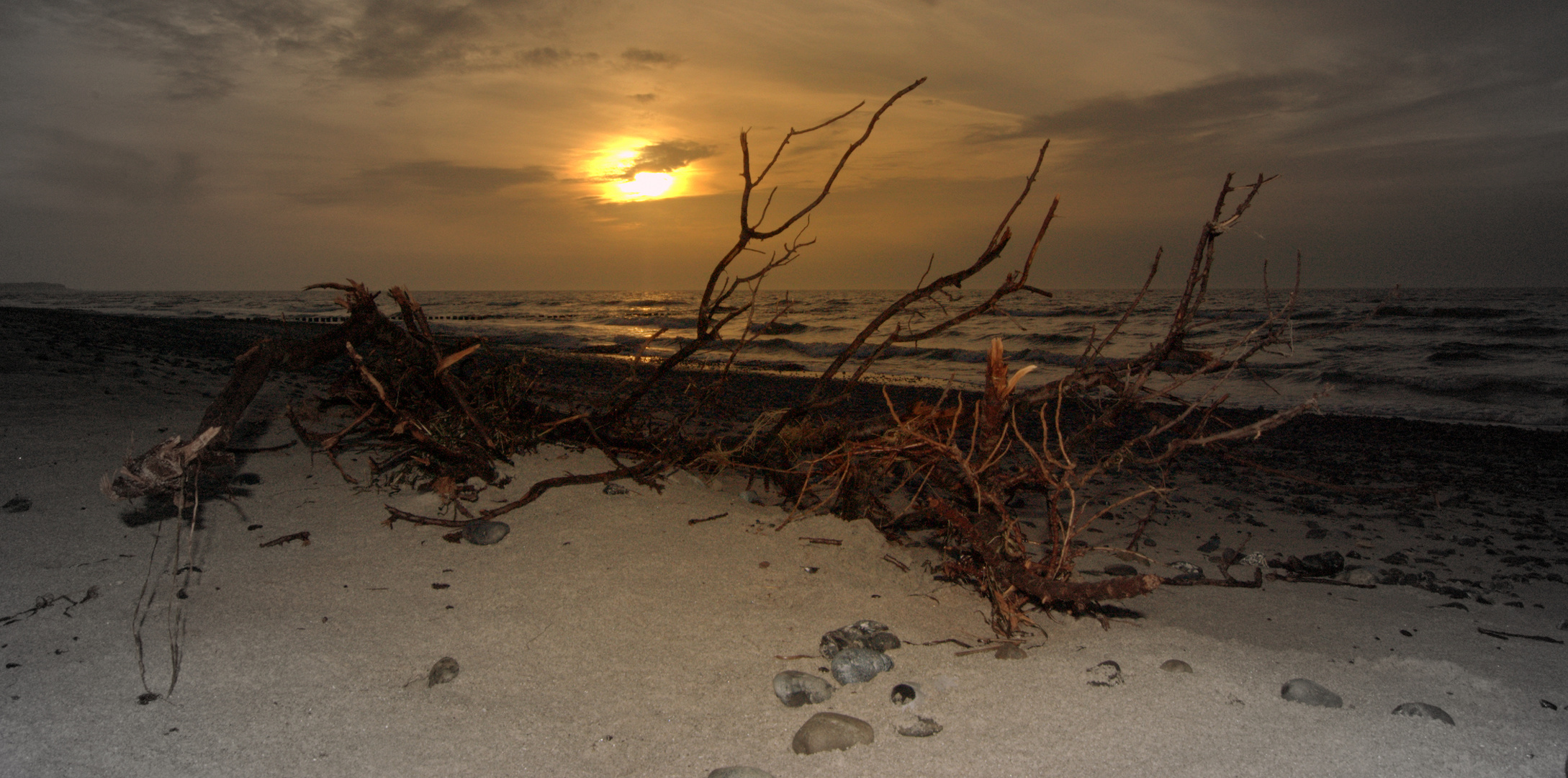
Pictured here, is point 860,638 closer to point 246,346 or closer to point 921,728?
point 921,728

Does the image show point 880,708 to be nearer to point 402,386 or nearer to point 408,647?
point 408,647

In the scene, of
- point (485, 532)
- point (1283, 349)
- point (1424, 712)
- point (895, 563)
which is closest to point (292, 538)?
point (485, 532)

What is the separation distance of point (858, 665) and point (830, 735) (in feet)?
1.13

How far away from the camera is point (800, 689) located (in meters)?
2.09

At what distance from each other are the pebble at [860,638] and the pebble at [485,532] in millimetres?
1429

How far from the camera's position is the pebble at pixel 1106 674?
7.22ft

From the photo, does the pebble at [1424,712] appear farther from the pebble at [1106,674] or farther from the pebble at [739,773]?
the pebble at [739,773]

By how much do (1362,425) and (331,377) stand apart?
1166cm

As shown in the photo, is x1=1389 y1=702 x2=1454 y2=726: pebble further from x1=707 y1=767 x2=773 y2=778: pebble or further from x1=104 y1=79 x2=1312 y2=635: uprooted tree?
x1=707 y1=767 x2=773 y2=778: pebble

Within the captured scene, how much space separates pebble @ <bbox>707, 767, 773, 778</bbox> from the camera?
175 cm

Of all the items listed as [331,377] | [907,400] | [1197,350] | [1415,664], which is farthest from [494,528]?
[907,400]

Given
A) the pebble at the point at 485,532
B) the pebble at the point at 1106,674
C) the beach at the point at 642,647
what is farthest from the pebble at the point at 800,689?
the pebble at the point at 485,532

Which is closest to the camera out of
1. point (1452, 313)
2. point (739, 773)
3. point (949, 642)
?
point (739, 773)

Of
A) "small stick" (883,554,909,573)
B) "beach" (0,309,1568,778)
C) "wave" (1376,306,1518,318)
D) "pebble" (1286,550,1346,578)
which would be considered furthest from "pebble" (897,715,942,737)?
"wave" (1376,306,1518,318)
